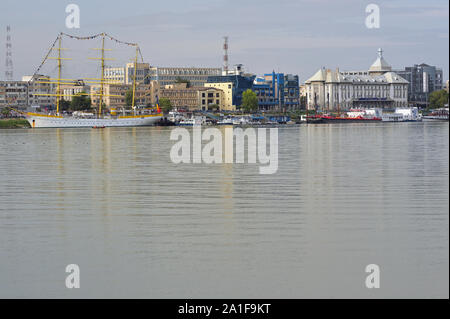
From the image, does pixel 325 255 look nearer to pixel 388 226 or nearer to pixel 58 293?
pixel 388 226

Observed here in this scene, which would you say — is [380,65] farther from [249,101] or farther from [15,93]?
[15,93]

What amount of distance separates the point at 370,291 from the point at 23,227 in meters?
6.24

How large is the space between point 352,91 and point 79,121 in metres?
75.1

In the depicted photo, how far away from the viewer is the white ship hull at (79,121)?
98.9m

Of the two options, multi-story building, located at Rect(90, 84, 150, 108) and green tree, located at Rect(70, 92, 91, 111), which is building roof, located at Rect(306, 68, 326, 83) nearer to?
multi-story building, located at Rect(90, 84, 150, 108)

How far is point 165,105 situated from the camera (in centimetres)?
12350

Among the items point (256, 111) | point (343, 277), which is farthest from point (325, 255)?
point (256, 111)

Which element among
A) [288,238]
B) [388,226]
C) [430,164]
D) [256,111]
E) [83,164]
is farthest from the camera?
[256,111]

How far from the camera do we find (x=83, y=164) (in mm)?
25516

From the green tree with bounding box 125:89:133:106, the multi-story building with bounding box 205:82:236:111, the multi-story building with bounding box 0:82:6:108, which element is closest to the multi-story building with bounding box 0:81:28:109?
the multi-story building with bounding box 0:82:6:108

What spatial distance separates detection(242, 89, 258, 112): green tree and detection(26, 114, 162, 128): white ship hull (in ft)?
90.5

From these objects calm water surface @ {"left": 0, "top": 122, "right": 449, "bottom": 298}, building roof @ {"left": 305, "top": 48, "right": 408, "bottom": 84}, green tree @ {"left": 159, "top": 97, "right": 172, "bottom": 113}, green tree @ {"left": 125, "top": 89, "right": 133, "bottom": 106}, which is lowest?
calm water surface @ {"left": 0, "top": 122, "right": 449, "bottom": 298}

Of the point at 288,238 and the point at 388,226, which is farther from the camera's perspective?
the point at 388,226

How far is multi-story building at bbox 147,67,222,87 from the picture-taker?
479 feet
